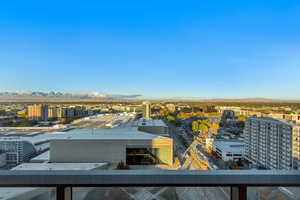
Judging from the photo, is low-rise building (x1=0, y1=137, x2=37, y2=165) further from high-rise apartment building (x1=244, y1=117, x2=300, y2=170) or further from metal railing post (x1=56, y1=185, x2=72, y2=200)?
high-rise apartment building (x1=244, y1=117, x2=300, y2=170)

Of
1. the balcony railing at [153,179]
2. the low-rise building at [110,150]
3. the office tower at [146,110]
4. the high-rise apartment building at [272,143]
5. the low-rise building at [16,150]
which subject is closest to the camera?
the balcony railing at [153,179]

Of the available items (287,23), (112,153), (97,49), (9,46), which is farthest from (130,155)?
(287,23)

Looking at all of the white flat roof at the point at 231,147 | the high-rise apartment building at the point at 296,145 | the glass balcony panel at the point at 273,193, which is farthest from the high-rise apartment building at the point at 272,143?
the glass balcony panel at the point at 273,193

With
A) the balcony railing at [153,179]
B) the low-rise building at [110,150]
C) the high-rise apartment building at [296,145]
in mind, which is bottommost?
the low-rise building at [110,150]

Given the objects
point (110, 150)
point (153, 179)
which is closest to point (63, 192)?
point (153, 179)

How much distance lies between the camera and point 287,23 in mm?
2389

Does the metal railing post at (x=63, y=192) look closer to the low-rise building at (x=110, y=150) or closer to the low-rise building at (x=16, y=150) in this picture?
the low-rise building at (x=110, y=150)

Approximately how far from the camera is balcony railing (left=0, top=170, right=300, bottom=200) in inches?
18.4

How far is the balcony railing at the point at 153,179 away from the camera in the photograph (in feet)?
1.53

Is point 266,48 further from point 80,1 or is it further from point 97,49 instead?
point 97,49

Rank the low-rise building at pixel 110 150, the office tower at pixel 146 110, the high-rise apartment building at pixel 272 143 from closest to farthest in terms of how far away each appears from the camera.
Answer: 1. the high-rise apartment building at pixel 272 143
2. the low-rise building at pixel 110 150
3. the office tower at pixel 146 110

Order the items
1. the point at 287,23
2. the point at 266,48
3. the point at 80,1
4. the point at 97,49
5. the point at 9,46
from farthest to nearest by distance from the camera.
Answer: the point at 97,49 < the point at 266,48 < the point at 9,46 < the point at 287,23 < the point at 80,1

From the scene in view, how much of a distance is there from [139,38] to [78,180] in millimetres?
3797

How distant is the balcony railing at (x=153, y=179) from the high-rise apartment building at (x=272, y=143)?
549cm
